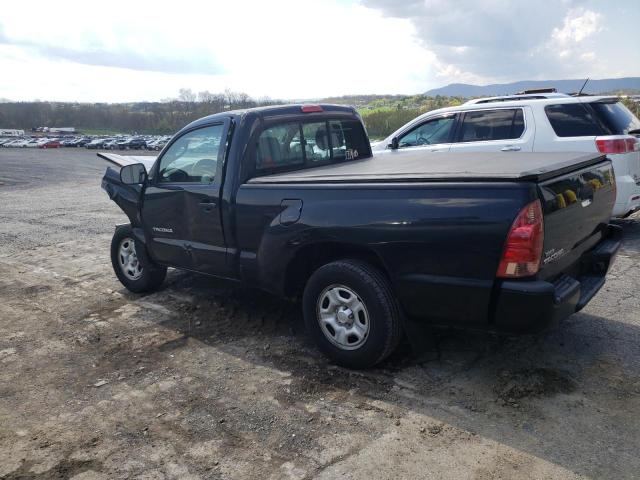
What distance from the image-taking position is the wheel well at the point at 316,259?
3.98m

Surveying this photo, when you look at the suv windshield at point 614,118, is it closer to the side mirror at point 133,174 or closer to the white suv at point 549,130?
the white suv at point 549,130

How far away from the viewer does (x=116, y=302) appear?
5.92 meters

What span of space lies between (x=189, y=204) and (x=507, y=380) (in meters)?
3.07

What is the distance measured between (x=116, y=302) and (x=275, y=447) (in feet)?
11.2

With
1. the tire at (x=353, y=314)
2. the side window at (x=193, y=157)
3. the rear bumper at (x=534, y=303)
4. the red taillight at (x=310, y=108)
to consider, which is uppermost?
the red taillight at (x=310, y=108)

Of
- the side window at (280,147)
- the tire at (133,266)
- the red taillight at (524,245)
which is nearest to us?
the red taillight at (524,245)

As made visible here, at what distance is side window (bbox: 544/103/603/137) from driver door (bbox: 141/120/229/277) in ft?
15.9

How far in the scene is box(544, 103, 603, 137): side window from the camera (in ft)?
23.6

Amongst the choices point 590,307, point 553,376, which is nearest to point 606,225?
point 590,307

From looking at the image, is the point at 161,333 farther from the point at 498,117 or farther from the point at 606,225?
the point at 498,117

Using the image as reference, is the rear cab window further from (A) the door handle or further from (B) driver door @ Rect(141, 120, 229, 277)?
(A) the door handle

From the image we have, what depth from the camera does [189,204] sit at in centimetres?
507

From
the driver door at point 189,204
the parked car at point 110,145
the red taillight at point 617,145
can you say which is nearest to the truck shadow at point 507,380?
the driver door at point 189,204

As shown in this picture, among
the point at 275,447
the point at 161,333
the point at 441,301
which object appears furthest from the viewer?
the point at 161,333
